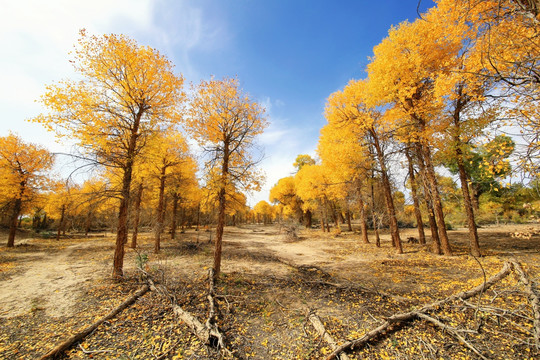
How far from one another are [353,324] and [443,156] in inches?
377

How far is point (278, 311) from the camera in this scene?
5.66 metres

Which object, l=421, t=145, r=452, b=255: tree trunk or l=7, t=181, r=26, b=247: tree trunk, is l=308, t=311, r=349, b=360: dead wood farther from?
l=7, t=181, r=26, b=247: tree trunk

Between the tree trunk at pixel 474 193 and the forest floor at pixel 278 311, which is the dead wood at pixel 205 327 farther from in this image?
the tree trunk at pixel 474 193

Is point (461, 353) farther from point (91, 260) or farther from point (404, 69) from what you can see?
point (91, 260)

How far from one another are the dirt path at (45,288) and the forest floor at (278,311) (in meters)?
0.04

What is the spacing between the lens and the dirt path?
6.09 metres

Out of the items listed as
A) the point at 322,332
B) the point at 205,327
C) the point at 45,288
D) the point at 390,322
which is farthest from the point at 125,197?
the point at 390,322

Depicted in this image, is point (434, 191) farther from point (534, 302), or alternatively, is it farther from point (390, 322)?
point (390, 322)

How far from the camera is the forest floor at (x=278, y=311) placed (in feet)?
13.0

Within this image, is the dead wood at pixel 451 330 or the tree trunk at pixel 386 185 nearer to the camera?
the dead wood at pixel 451 330

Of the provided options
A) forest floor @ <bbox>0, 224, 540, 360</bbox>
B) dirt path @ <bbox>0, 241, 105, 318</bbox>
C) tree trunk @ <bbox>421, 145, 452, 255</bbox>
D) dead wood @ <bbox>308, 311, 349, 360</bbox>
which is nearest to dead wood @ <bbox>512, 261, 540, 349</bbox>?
forest floor @ <bbox>0, 224, 540, 360</bbox>

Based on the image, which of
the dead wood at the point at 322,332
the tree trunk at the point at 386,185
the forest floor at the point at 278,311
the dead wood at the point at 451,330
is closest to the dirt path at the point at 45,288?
the forest floor at the point at 278,311

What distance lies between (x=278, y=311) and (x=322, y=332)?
1.60 meters

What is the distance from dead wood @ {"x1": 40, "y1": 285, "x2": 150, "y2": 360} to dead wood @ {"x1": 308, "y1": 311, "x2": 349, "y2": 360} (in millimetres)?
5061
